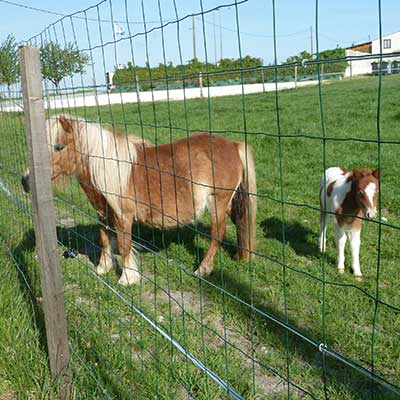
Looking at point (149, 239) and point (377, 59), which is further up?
point (377, 59)

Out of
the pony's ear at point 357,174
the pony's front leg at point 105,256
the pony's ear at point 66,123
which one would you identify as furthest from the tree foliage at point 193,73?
the pony's front leg at point 105,256

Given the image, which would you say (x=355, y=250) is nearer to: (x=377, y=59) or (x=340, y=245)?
(x=340, y=245)

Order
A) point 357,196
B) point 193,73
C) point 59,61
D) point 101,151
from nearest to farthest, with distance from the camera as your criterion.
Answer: point 193,73
point 59,61
point 357,196
point 101,151

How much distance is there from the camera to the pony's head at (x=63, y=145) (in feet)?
13.5

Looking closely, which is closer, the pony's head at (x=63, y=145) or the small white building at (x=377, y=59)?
the small white building at (x=377, y=59)

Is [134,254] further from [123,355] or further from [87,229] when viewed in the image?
[123,355]

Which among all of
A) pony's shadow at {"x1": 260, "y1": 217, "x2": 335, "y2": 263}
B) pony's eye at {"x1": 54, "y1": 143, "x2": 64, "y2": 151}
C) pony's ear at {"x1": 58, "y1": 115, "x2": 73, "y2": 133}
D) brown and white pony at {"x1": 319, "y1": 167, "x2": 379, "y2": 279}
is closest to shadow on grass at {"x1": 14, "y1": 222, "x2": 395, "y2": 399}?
pony's shadow at {"x1": 260, "y1": 217, "x2": 335, "y2": 263}

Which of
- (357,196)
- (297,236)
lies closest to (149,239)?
(297,236)

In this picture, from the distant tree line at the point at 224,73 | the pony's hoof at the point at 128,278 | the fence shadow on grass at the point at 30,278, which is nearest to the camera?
the distant tree line at the point at 224,73

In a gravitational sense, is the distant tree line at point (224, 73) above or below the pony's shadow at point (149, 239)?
above

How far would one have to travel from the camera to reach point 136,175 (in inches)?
174

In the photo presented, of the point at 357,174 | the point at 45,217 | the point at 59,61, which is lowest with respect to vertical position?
the point at 357,174

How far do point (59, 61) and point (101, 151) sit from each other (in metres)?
0.79

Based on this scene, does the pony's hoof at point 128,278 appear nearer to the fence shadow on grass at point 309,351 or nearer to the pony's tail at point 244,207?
the fence shadow on grass at point 309,351
